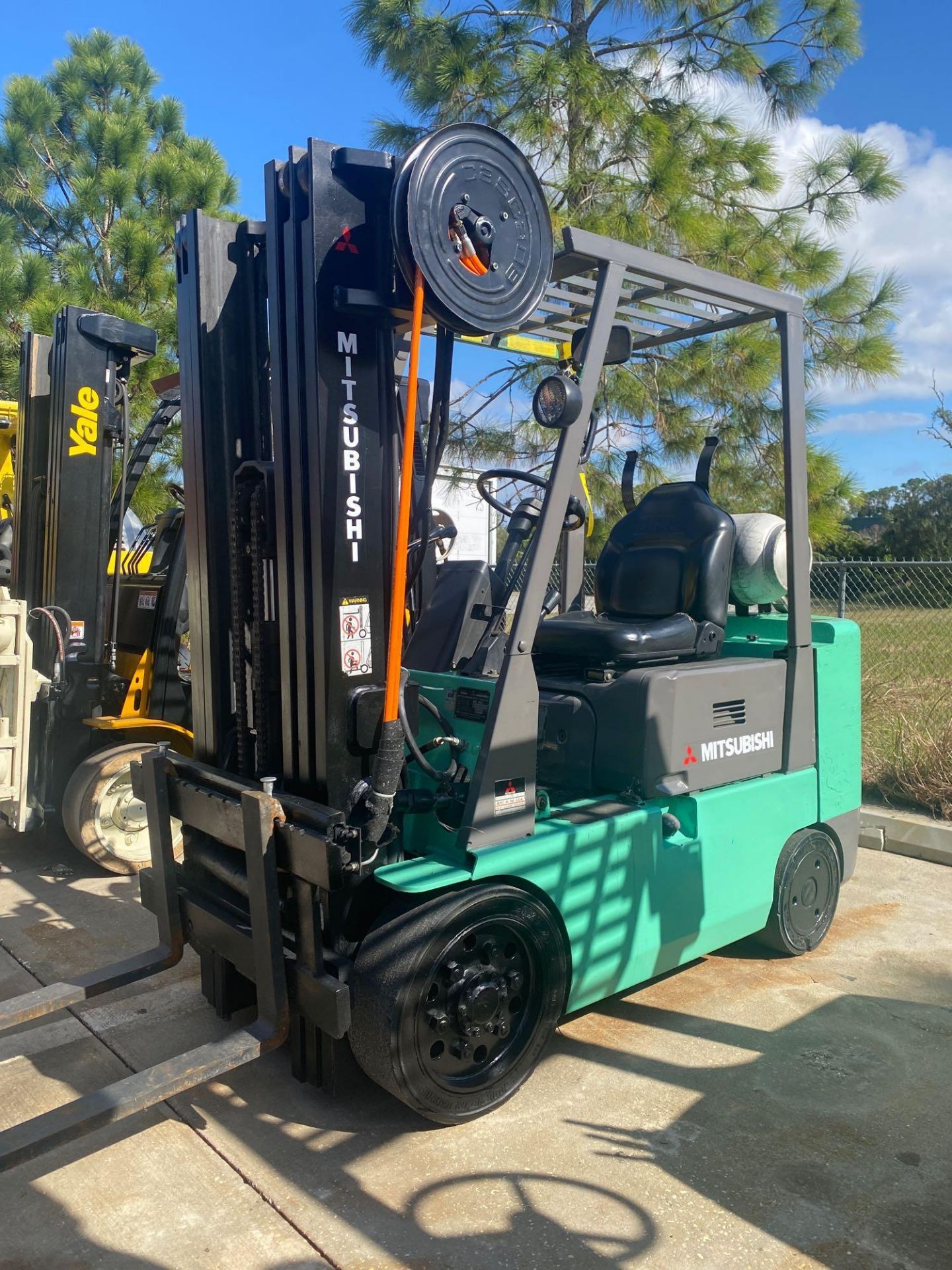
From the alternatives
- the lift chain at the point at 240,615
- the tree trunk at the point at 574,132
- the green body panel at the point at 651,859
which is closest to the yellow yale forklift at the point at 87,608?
the lift chain at the point at 240,615

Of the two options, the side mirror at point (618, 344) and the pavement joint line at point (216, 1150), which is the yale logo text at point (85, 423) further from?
the side mirror at point (618, 344)

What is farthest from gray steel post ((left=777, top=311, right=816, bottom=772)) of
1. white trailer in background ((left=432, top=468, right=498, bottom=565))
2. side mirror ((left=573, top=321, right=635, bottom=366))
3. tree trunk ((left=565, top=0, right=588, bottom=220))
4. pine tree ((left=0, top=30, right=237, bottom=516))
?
pine tree ((left=0, top=30, right=237, bottom=516))

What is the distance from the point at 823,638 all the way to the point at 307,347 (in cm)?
272

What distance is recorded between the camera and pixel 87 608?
5961 millimetres

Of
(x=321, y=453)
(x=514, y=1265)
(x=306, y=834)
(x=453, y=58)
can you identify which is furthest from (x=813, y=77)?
(x=514, y=1265)

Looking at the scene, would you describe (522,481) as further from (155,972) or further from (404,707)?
(155,972)

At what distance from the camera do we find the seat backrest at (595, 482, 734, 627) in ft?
14.3

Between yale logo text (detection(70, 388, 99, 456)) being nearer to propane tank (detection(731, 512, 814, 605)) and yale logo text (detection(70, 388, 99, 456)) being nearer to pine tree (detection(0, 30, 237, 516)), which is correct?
propane tank (detection(731, 512, 814, 605))

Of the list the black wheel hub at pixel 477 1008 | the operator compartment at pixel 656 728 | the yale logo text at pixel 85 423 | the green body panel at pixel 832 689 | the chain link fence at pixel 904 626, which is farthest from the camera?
the chain link fence at pixel 904 626

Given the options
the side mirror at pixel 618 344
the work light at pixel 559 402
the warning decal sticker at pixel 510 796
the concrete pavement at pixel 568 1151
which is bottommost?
the concrete pavement at pixel 568 1151

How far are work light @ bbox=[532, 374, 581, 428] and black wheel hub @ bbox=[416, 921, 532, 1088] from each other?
1.59 metres

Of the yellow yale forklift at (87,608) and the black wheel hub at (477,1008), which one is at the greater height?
the yellow yale forklift at (87,608)

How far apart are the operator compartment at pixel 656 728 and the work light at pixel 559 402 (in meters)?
1.03

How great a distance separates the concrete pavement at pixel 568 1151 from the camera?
8.80 feet
